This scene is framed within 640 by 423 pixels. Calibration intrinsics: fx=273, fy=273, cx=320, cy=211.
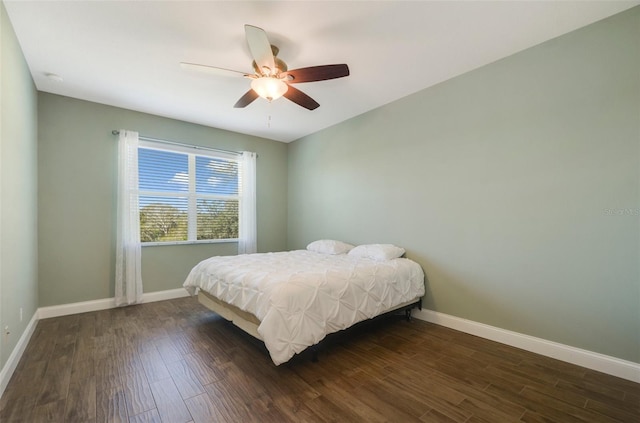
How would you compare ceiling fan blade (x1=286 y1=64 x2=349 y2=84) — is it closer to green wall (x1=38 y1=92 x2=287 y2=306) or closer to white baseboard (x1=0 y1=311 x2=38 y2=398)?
green wall (x1=38 y1=92 x2=287 y2=306)

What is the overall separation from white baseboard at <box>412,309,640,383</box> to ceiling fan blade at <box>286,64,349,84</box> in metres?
2.78

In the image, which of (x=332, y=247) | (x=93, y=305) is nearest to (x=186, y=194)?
(x=93, y=305)

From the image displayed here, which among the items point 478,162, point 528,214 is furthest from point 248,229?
point 528,214

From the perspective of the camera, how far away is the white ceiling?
2027mm

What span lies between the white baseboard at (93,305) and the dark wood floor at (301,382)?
55 cm

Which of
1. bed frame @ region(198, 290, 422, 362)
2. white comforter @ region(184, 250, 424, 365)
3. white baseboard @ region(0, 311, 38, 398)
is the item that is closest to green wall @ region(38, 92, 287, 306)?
white baseboard @ region(0, 311, 38, 398)

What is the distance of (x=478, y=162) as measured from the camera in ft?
9.41

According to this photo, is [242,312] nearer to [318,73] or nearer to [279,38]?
[318,73]

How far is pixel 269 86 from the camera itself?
2.39 metres

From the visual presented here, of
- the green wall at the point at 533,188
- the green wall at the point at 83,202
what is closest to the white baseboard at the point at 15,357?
the green wall at the point at 83,202

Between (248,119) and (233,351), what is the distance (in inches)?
128

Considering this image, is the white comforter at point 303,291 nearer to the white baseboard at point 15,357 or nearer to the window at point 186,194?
the window at point 186,194

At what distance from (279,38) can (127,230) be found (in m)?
3.18

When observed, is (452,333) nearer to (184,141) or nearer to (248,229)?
(248,229)
